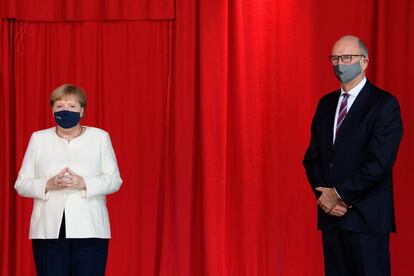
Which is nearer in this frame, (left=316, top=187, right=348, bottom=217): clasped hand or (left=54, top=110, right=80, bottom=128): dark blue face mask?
(left=316, top=187, right=348, bottom=217): clasped hand

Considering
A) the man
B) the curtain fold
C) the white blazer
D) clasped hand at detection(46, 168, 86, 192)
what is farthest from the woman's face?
the curtain fold

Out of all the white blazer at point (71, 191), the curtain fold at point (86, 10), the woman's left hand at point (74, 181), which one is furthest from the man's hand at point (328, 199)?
the curtain fold at point (86, 10)

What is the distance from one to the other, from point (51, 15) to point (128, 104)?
2.81ft

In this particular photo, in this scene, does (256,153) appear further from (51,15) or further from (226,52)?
(51,15)

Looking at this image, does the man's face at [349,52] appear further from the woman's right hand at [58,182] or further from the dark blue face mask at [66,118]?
the woman's right hand at [58,182]

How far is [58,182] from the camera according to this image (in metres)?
3.35

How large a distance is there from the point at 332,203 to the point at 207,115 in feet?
5.83

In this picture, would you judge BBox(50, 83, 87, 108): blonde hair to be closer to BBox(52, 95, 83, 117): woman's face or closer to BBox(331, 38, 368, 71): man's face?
BBox(52, 95, 83, 117): woman's face

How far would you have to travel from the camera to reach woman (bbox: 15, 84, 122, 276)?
3361mm

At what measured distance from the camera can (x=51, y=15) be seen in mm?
5062

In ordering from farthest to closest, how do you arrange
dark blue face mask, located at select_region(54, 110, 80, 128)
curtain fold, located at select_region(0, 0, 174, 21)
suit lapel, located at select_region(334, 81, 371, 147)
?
curtain fold, located at select_region(0, 0, 174, 21) → dark blue face mask, located at select_region(54, 110, 80, 128) → suit lapel, located at select_region(334, 81, 371, 147)

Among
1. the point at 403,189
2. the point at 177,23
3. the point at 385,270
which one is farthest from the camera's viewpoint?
the point at 177,23

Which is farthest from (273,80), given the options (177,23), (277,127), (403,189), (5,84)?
(5,84)

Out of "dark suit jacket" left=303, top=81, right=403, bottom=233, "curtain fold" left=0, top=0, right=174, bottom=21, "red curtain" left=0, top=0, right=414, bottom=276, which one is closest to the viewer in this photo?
"dark suit jacket" left=303, top=81, right=403, bottom=233
